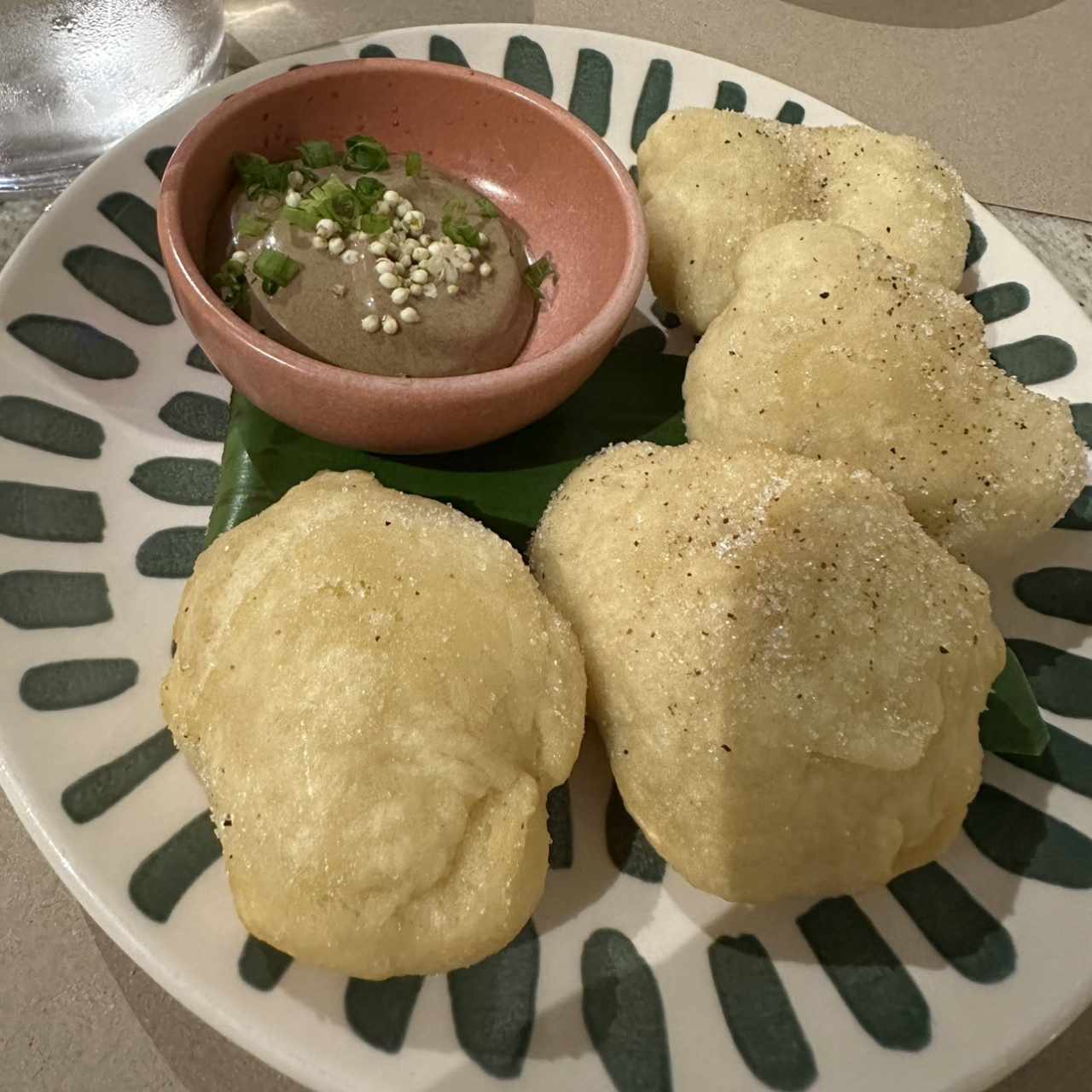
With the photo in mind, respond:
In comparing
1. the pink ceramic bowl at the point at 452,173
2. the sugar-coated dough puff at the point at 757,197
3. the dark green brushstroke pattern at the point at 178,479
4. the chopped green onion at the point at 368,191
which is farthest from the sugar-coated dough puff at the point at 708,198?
the dark green brushstroke pattern at the point at 178,479

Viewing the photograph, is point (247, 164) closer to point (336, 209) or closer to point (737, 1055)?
point (336, 209)

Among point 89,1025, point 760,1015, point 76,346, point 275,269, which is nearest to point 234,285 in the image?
point 275,269

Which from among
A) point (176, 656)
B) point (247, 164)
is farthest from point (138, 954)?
point (247, 164)

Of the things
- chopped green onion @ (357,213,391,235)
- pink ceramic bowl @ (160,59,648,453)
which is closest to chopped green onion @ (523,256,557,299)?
pink ceramic bowl @ (160,59,648,453)

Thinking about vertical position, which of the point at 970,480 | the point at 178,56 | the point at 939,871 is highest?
the point at 970,480

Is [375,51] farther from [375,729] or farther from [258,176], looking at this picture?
[375,729]

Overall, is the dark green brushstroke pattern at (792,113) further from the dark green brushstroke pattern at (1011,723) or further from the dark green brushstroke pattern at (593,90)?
the dark green brushstroke pattern at (1011,723)

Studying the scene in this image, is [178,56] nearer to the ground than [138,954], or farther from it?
farther from it
